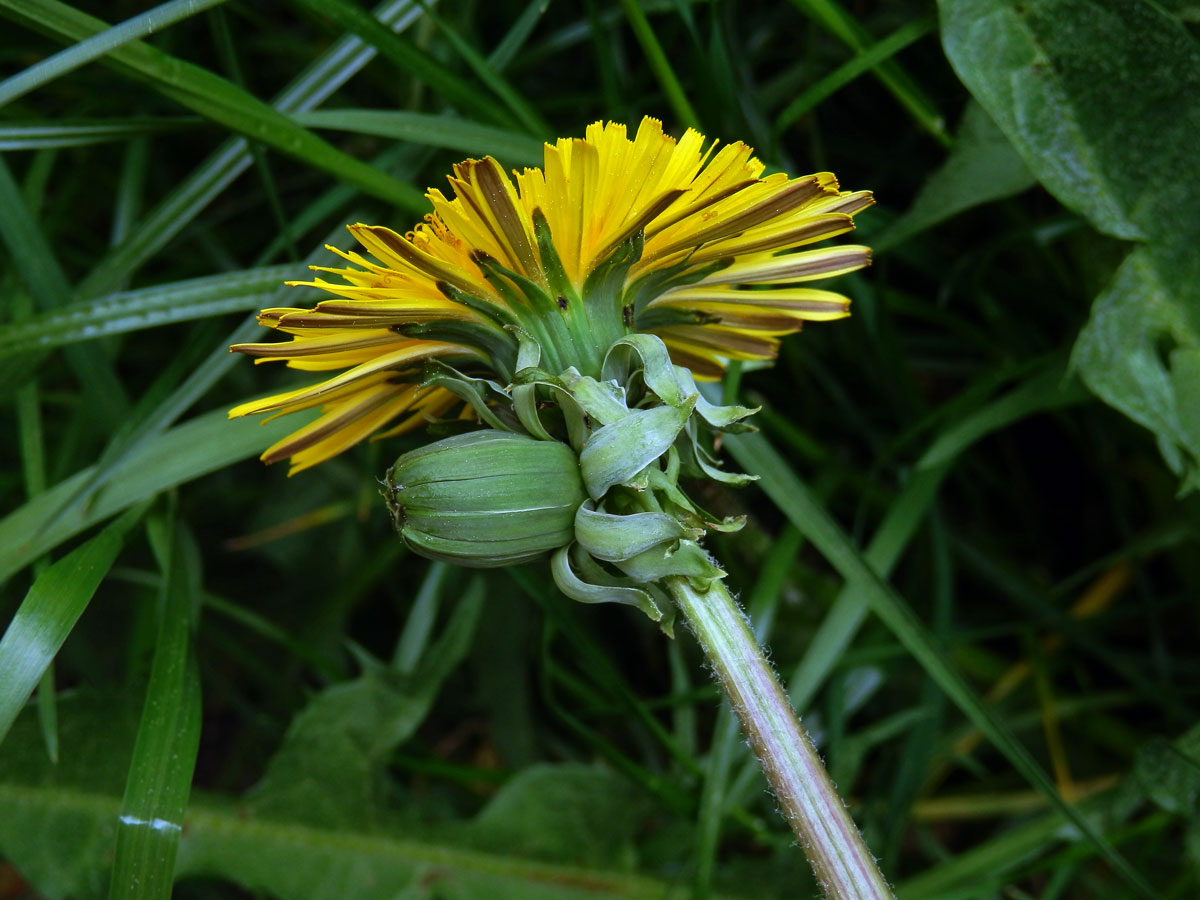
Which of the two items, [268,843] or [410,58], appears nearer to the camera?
[410,58]

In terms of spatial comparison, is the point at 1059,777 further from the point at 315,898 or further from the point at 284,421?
the point at 284,421

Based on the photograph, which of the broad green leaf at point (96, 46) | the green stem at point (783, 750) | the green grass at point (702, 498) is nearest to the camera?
the green stem at point (783, 750)

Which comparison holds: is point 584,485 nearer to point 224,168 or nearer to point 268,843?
point 224,168

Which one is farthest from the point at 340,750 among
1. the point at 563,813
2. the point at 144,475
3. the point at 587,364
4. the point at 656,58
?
the point at 656,58

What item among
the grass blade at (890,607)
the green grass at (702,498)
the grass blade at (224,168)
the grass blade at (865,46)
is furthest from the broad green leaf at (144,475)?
the grass blade at (865,46)

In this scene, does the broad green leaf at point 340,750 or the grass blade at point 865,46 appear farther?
the broad green leaf at point 340,750

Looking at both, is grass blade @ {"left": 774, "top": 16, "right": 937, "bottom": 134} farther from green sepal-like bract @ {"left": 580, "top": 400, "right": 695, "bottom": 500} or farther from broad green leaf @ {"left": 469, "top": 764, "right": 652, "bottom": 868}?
broad green leaf @ {"left": 469, "top": 764, "right": 652, "bottom": 868}

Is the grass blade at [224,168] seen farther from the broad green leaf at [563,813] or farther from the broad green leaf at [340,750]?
the broad green leaf at [563,813]
